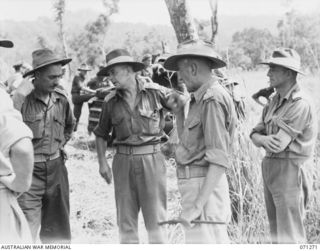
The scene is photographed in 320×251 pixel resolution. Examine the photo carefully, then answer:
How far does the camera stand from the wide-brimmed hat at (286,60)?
3255 mm

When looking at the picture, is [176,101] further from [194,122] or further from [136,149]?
[194,122]

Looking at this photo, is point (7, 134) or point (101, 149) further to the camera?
point (101, 149)

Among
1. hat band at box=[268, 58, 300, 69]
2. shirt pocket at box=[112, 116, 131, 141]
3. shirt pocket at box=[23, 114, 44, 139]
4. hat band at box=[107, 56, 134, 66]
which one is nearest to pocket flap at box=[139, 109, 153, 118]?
shirt pocket at box=[112, 116, 131, 141]

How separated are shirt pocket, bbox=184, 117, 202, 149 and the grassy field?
1.08 m

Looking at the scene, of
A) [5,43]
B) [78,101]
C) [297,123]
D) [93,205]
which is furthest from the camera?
[78,101]

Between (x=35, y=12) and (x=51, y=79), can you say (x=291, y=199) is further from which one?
(x=35, y=12)

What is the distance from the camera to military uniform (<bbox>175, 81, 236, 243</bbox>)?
2.58 meters

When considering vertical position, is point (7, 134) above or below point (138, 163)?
above

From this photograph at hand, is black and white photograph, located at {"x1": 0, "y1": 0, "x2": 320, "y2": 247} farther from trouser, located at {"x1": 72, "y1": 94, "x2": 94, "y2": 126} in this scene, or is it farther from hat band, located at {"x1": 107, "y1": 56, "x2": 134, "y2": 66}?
trouser, located at {"x1": 72, "y1": 94, "x2": 94, "y2": 126}

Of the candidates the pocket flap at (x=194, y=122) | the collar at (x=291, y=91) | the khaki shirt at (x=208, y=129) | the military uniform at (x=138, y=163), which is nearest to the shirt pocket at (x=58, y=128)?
the military uniform at (x=138, y=163)

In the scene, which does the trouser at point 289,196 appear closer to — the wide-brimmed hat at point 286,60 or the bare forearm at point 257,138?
the bare forearm at point 257,138

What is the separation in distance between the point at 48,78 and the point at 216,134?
A: 1.53 m

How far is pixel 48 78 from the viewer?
140 inches

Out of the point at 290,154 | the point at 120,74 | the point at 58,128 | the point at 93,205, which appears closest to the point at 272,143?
the point at 290,154
